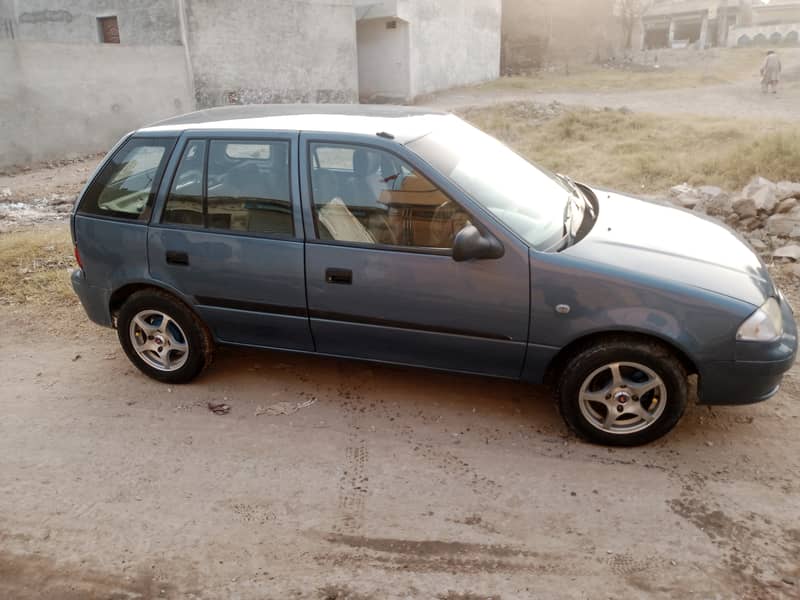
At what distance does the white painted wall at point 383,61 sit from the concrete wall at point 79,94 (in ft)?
27.0

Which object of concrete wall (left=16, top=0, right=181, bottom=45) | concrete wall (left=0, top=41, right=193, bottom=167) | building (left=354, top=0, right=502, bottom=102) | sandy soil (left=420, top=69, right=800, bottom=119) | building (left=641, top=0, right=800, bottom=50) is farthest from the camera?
building (left=641, top=0, right=800, bottom=50)

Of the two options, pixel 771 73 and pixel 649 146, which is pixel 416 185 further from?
pixel 771 73

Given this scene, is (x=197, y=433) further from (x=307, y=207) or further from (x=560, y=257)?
(x=560, y=257)

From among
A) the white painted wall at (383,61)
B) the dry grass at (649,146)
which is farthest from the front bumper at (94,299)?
the white painted wall at (383,61)

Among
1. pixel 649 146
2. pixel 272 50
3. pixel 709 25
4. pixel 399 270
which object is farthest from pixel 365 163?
pixel 709 25

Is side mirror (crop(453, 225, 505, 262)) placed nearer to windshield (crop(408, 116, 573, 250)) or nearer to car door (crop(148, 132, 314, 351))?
windshield (crop(408, 116, 573, 250))

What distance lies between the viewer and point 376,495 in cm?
342

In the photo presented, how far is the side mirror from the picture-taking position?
3.49 meters

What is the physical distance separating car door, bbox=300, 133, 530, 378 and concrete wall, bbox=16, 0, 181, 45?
15411 millimetres

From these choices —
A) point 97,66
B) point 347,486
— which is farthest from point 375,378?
point 97,66

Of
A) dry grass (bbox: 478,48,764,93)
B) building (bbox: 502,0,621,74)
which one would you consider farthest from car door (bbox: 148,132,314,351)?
building (bbox: 502,0,621,74)

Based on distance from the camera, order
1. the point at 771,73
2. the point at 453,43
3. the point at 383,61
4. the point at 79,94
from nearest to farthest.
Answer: the point at 79,94
the point at 771,73
the point at 383,61
the point at 453,43

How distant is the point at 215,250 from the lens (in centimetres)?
409

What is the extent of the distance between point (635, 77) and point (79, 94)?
21234 mm
